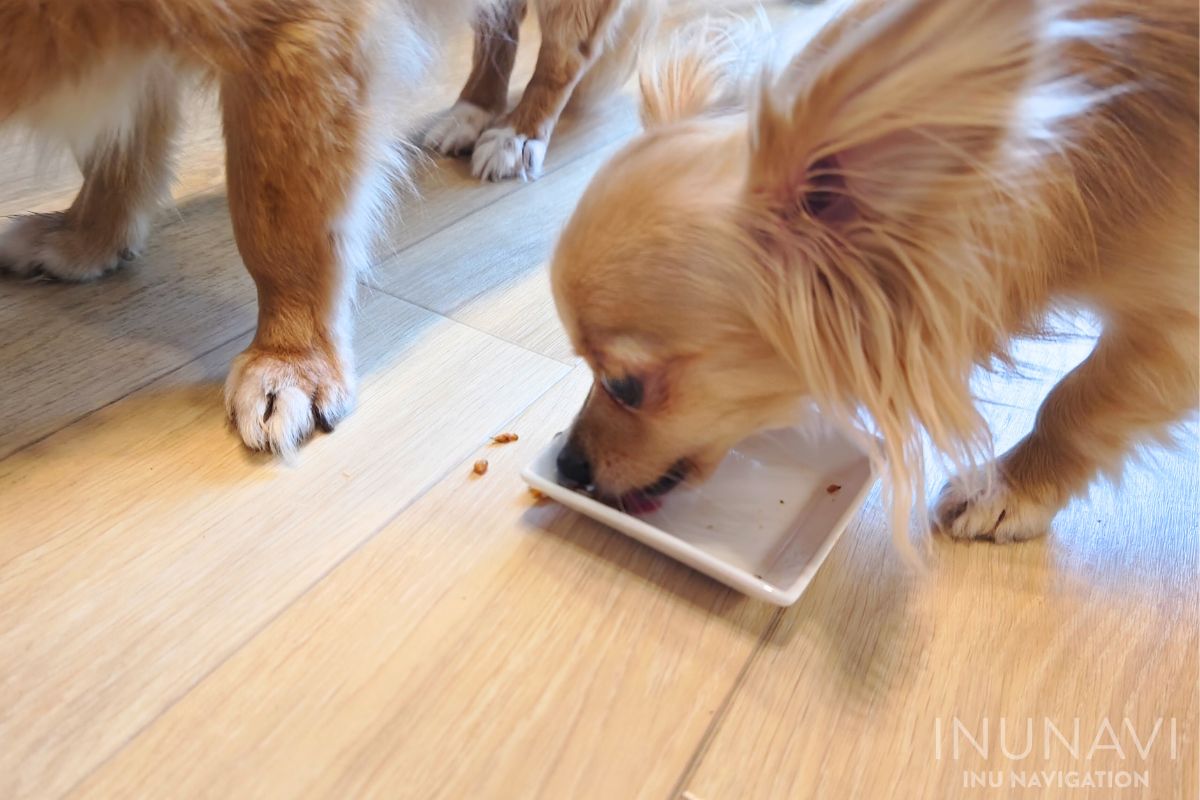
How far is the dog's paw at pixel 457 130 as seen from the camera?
203cm

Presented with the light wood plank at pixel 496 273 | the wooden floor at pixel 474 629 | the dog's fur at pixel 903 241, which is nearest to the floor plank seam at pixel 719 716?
the wooden floor at pixel 474 629

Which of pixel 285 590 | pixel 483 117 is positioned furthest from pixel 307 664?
pixel 483 117

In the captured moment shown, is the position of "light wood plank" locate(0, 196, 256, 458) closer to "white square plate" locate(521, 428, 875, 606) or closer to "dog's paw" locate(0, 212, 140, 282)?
"dog's paw" locate(0, 212, 140, 282)

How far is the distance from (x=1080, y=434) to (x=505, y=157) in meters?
1.36

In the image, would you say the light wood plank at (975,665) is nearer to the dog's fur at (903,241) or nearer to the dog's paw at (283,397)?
the dog's fur at (903,241)

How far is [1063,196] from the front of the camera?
2.50 feet

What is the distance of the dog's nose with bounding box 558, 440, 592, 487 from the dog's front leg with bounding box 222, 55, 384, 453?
0.36 m

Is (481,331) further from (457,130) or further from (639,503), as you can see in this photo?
(457,130)

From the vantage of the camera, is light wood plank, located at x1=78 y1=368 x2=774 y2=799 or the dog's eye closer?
light wood plank, located at x1=78 y1=368 x2=774 y2=799

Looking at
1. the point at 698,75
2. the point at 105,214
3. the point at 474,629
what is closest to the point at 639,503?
the point at 474,629

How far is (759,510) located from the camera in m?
1.03

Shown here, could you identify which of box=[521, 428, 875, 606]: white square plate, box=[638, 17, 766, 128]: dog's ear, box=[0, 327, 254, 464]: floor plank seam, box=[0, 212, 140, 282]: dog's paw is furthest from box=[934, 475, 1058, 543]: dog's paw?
box=[0, 212, 140, 282]: dog's paw

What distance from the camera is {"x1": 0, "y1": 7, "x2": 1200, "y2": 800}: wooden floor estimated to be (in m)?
0.77

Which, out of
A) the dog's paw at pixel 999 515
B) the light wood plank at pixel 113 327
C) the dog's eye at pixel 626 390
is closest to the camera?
the dog's eye at pixel 626 390
